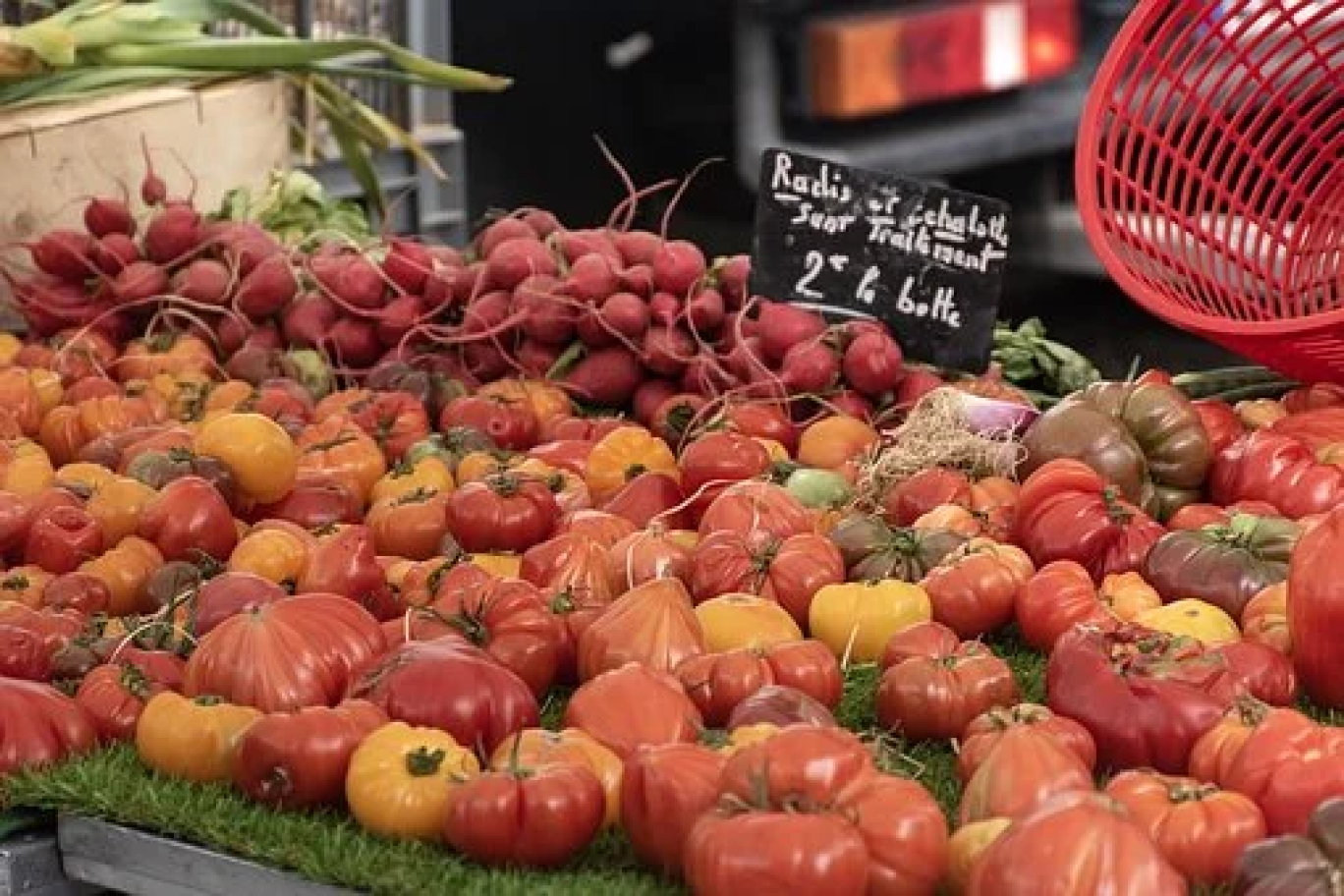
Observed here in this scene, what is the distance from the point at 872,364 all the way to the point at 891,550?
0.78 meters

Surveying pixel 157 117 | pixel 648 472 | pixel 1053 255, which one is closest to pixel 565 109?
pixel 1053 255

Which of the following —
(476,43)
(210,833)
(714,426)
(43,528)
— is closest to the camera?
(210,833)

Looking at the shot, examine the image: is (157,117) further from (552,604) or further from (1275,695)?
(1275,695)

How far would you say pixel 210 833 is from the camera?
7.49 ft

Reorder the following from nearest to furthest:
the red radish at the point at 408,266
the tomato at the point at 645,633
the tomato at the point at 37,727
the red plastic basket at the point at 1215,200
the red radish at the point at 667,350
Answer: the tomato at the point at 37,727 < the tomato at the point at 645,633 < the red plastic basket at the point at 1215,200 < the red radish at the point at 667,350 < the red radish at the point at 408,266

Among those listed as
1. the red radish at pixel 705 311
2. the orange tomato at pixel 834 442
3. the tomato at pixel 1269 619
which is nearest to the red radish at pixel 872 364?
the orange tomato at pixel 834 442

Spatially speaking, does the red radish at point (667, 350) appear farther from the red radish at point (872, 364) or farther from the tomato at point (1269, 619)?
the tomato at point (1269, 619)

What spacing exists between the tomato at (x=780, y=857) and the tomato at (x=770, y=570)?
35.1 inches

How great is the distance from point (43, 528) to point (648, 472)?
835 millimetres

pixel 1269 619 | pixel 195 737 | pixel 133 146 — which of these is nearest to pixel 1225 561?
pixel 1269 619

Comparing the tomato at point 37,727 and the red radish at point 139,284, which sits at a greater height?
the red radish at point 139,284

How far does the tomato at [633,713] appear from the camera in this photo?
92.2 inches

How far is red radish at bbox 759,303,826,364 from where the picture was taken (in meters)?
3.77

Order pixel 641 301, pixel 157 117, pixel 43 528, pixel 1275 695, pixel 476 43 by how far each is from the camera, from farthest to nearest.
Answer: pixel 476 43 < pixel 157 117 < pixel 641 301 < pixel 43 528 < pixel 1275 695
